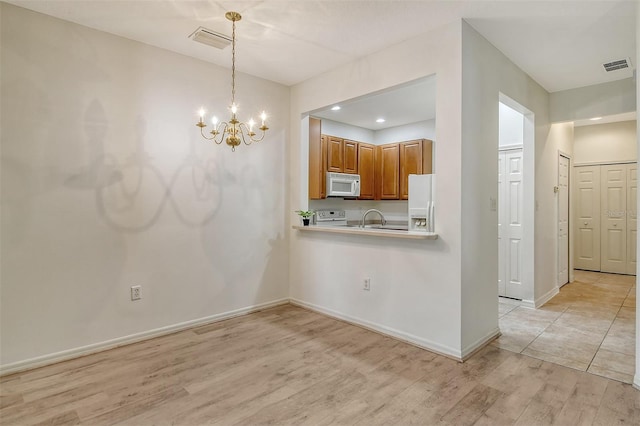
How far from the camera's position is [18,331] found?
2635mm

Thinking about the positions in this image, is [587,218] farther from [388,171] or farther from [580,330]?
[580,330]

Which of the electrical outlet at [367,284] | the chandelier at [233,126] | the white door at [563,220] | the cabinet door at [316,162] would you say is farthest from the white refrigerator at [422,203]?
the white door at [563,220]

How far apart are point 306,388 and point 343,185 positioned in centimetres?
370

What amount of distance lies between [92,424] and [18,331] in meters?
1.22

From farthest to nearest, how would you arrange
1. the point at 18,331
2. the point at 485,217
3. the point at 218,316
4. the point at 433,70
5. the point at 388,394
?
the point at 218,316 → the point at 485,217 → the point at 433,70 → the point at 18,331 → the point at 388,394

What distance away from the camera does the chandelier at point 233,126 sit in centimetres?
273

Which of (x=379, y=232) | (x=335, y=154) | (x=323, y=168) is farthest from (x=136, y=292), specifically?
(x=335, y=154)

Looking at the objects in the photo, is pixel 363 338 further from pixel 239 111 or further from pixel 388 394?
pixel 239 111

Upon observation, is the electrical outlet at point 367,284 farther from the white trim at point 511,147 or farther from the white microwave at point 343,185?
the white trim at point 511,147

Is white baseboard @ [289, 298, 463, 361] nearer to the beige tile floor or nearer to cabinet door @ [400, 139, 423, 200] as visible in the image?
the beige tile floor

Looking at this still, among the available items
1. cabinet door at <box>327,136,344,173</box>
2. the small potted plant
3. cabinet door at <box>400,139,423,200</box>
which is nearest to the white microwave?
cabinet door at <box>327,136,344,173</box>

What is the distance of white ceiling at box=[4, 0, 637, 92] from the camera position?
2.62 meters

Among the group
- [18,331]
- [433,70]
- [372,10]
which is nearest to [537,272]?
[433,70]

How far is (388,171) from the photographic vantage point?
20.5 ft
